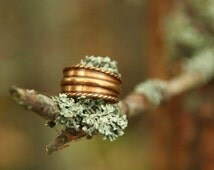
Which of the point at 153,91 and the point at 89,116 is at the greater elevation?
the point at 153,91

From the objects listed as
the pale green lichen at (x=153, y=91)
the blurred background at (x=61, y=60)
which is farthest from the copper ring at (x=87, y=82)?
the blurred background at (x=61, y=60)

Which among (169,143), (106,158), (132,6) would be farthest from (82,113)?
(132,6)

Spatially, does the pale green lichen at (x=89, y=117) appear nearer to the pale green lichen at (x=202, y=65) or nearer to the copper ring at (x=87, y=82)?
the copper ring at (x=87, y=82)

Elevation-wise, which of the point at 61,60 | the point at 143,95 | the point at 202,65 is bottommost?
the point at 143,95

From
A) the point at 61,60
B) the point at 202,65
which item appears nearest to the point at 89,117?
the point at 202,65

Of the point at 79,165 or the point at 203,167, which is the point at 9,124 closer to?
the point at 79,165

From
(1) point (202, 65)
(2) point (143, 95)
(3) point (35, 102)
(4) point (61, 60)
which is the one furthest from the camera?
(4) point (61, 60)

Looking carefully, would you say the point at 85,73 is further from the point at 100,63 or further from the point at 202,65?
the point at 202,65
